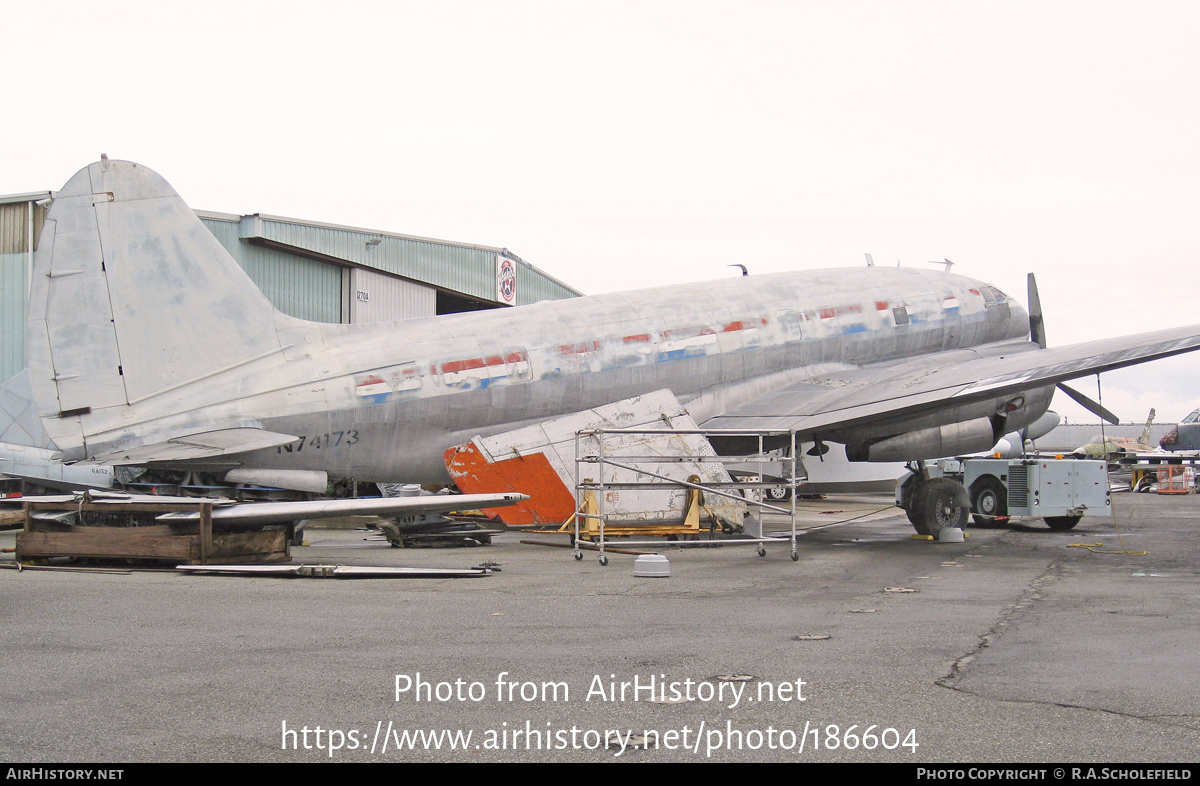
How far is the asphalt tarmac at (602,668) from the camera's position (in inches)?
194

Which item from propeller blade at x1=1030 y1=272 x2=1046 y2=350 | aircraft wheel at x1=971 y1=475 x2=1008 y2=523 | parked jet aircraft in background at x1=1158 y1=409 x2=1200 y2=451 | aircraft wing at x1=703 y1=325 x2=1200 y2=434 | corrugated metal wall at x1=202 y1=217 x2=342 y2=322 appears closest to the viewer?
aircraft wing at x1=703 y1=325 x2=1200 y2=434

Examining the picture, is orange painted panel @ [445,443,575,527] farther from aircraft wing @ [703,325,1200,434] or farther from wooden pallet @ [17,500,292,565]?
wooden pallet @ [17,500,292,565]

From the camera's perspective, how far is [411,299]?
3641 cm

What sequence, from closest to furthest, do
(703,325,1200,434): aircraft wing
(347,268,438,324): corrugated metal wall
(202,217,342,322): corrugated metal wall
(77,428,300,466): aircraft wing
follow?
(77,428,300,466): aircraft wing → (703,325,1200,434): aircraft wing → (202,217,342,322): corrugated metal wall → (347,268,438,324): corrugated metal wall

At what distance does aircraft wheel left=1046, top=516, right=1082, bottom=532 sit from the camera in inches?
870

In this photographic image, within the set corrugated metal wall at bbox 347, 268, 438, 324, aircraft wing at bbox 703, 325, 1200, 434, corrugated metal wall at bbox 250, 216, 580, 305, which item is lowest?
aircraft wing at bbox 703, 325, 1200, 434

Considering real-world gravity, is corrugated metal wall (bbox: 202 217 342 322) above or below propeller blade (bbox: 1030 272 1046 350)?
above

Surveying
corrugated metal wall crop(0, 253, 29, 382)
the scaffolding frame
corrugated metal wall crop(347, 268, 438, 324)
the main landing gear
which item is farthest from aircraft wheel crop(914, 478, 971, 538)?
corrugated metal wall crop(0, 253, 29, 382)

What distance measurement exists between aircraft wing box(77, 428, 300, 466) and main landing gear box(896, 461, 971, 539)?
1138 centimetres

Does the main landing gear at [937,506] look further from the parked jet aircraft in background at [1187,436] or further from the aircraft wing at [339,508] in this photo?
the parked jet aircraft in background at [1187,436]

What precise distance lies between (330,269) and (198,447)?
66.4 ft

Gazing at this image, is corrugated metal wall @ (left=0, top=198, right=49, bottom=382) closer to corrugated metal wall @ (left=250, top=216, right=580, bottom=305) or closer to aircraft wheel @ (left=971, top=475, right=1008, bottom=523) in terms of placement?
corrugated metal wall @ (left=250, top=216, right=580, bottom=305)

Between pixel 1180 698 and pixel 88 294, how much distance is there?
1411 centimetres

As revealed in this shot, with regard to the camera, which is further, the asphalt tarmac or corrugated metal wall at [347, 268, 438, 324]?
corrugated metal wall at [347, 268, 438, 324]
